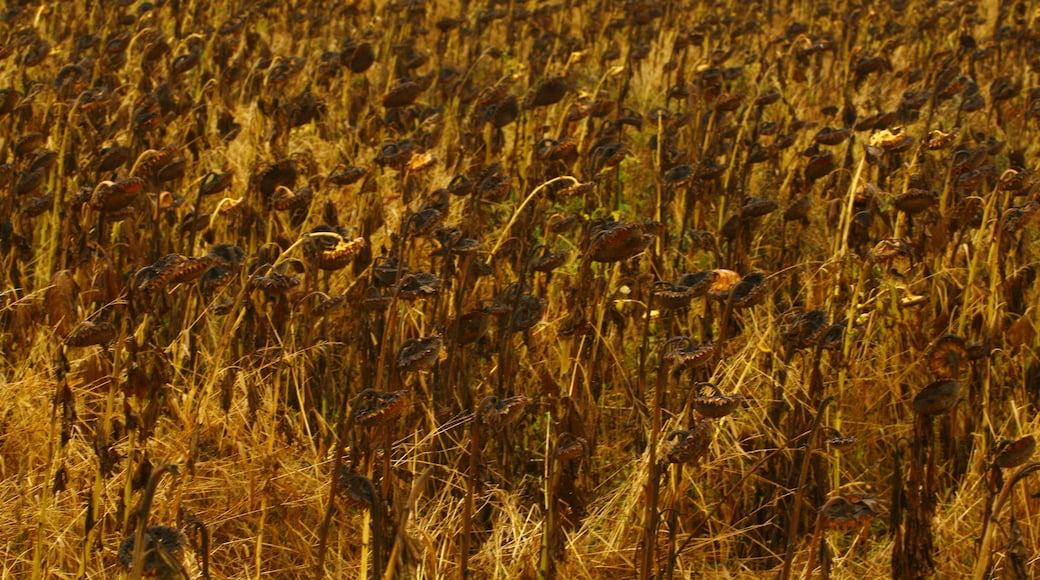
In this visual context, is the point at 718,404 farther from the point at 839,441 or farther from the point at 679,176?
the point at 679,176

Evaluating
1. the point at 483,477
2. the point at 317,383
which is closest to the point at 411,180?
the point at 317,383

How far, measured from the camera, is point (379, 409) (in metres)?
1.95

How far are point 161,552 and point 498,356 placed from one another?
A: 4.28 ft

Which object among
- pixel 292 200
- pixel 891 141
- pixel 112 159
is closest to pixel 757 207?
pixel 891 141

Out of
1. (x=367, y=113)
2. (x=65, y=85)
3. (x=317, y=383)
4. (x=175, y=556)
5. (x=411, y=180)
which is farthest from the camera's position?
(x=367, y=113)

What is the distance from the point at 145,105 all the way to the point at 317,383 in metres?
1.31

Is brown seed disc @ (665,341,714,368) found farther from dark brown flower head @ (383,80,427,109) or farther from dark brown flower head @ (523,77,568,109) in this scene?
dark brown flower head @ (383,80,427,109)

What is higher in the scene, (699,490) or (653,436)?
(653,436)

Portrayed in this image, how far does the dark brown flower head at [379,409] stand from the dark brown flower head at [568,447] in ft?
1.10

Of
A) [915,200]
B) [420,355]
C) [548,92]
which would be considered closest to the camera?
[420,355]

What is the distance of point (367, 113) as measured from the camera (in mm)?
4926

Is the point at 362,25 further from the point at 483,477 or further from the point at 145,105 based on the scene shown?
the point at 483,477

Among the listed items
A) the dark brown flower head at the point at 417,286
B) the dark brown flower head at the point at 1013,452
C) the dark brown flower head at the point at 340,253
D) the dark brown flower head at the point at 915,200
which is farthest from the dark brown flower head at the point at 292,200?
the dark brown flower head at the point at 1013,452

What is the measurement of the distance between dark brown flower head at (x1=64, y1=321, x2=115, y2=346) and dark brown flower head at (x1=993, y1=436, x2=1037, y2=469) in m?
Result: 1.61
